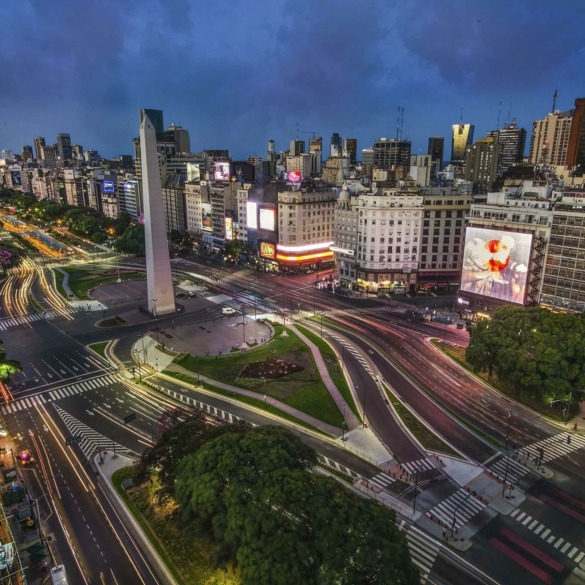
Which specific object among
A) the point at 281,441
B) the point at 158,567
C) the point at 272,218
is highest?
the point at 272,218

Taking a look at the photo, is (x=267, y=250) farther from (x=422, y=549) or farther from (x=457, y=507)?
(x=422, y=549)

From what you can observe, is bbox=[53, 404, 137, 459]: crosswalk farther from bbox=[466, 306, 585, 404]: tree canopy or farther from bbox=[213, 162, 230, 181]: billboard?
bbox=[213, 162, 230, 181]: billboard

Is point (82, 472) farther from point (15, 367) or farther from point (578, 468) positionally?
point (578, 468)

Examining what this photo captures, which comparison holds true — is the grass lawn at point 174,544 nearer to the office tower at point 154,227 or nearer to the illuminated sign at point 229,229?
the office tower at point 154,227

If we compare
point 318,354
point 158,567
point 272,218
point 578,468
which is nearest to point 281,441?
point 158,567

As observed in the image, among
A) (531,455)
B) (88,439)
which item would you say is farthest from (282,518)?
(531,455)
